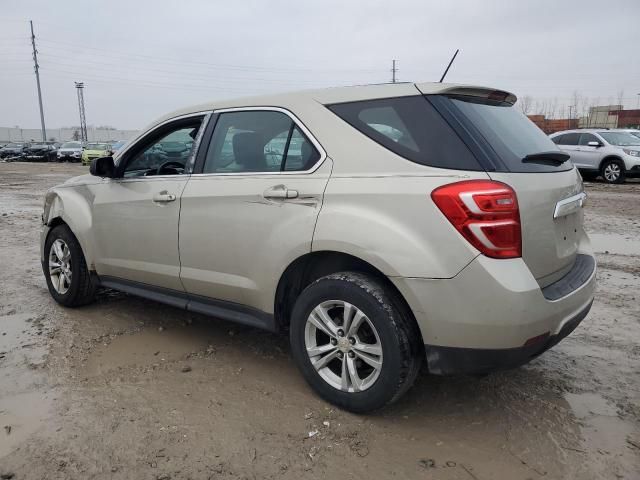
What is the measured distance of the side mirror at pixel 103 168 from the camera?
13.4ft

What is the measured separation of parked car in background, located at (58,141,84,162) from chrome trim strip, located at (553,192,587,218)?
3891 cm

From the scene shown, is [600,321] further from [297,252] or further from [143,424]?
[143,424]

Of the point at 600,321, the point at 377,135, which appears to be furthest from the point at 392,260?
the point at 600,321

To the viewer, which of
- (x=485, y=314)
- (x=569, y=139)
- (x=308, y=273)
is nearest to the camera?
(x=485, y=314)

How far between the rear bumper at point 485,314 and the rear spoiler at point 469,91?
0.95 m

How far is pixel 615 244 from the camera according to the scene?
23.8 feet

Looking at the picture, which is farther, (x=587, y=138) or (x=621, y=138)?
(x=587, y=138)

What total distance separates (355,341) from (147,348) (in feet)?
5.89

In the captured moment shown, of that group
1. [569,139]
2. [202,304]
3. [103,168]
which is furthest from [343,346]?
[569,139]

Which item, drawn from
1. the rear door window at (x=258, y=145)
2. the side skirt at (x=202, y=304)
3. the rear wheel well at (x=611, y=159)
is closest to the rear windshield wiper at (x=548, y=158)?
the rear door window at (x=258, y=145)

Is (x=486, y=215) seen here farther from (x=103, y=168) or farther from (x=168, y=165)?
Result: (x=103, y=168)

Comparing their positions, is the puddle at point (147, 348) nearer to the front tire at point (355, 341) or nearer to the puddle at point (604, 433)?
the front tire at point (355, 341)

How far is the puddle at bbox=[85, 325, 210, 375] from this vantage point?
3619 millimetres

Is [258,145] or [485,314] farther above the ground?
Answer: [258,145]
